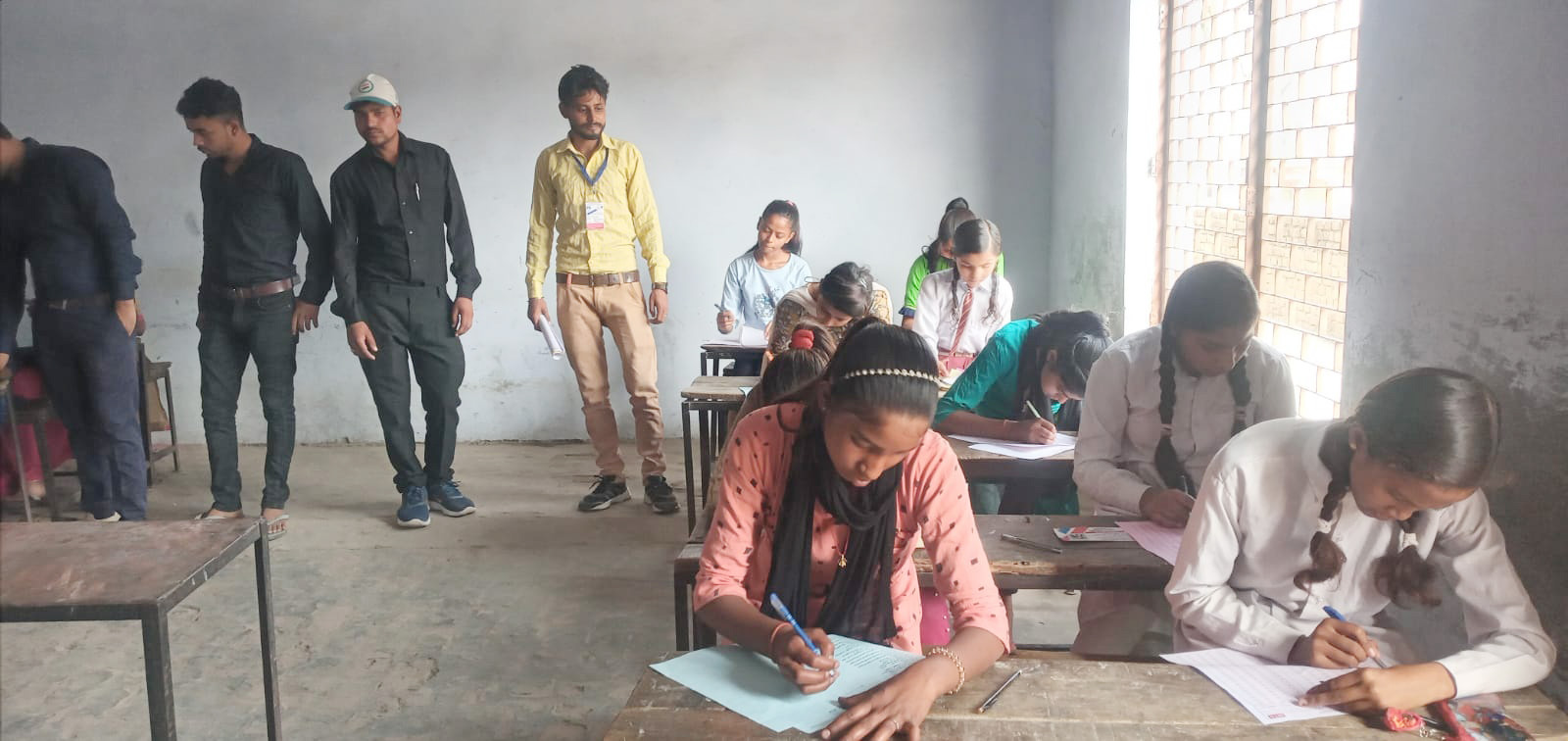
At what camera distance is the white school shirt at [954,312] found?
3.96m

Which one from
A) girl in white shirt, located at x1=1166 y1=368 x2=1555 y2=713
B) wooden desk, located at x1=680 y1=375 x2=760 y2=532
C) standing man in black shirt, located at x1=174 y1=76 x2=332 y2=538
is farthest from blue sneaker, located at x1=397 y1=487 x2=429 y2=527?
girl in white shirt, located at x1=1166 y1=368 x2=1555 y2=713

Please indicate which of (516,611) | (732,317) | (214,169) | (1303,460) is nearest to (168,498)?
(214,169)

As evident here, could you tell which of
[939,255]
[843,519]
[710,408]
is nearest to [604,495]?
[710,408]

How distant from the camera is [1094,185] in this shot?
4.34m

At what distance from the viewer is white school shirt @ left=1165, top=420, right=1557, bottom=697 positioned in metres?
1.39

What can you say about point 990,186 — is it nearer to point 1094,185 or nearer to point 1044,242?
point 1044,242

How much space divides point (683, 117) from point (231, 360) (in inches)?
96.4

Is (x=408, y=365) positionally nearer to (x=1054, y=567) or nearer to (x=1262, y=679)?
(x=1054, y=567)

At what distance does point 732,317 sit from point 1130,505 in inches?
118

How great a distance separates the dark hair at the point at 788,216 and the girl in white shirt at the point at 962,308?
2.94 feet

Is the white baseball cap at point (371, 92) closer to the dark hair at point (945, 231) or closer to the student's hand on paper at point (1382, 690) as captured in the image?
the dark hair at point (945, 231)

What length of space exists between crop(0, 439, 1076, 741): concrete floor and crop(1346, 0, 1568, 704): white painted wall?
1404 mm

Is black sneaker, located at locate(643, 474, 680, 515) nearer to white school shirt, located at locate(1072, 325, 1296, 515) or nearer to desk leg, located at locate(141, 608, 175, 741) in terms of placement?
white school shirt, located at locate(1072, 325, 1296, 515)

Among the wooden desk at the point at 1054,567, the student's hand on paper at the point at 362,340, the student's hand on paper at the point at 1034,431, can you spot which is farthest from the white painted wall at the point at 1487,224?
the student's hand on paper at the point at 362,340
